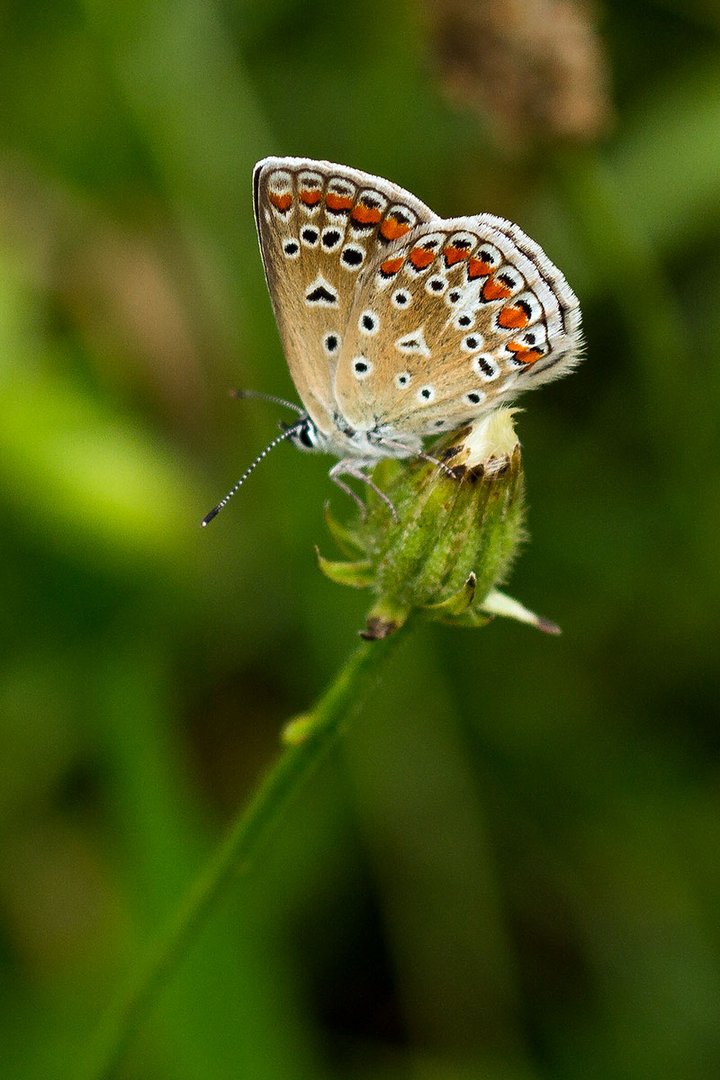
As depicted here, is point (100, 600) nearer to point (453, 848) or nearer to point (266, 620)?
point (266, 620)

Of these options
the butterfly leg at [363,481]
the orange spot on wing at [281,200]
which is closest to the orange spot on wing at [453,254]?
the orange spot on wing at [281,200]

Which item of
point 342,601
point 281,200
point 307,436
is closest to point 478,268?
point 281,200

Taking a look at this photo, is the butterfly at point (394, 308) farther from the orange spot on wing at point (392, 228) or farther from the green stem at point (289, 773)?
the green stem at point (289, 773)

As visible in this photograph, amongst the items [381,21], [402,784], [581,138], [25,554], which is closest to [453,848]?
[402,784]

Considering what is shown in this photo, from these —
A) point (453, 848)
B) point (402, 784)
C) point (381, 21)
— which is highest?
point (381, 21)

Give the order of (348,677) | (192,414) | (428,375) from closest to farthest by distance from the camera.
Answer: (348,677) → (428,375) → (192,414)

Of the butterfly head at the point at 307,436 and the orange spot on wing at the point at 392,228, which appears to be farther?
the butterfly head at the point at 307,436

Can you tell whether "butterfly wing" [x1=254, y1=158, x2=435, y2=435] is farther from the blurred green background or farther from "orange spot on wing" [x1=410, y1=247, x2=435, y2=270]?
the blurred green background

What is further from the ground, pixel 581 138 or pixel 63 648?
pixel 581 138
